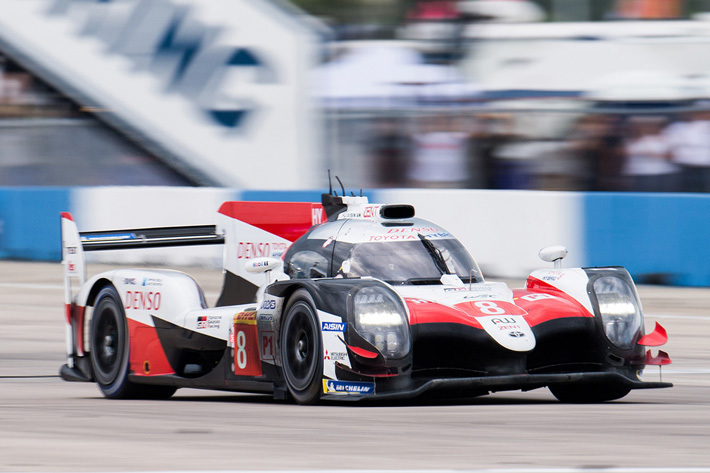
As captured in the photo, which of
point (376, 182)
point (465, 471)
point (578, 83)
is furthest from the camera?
point (376, 182)

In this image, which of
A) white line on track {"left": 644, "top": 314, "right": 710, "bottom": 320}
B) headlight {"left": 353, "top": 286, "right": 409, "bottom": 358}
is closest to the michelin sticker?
headlight {"left": 353, "top": 286, "right": 409, "bottom": 358}

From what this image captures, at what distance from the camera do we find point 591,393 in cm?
730

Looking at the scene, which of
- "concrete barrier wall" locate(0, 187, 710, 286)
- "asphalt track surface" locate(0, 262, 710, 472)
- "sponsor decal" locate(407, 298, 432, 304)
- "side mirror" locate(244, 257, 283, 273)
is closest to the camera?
"asphalt track surface" locate(0, 262, 710, 472)

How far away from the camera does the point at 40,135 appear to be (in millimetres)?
20672

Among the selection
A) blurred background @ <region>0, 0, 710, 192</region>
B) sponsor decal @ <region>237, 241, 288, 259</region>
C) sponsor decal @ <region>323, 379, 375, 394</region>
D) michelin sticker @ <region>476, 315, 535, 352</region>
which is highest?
blurred background @ <region>0, 0, 710, 192</region>

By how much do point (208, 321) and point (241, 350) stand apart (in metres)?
0.43

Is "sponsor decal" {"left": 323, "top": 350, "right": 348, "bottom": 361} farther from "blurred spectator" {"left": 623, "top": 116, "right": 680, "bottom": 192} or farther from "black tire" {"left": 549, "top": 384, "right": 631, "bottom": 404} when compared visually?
"blurred spectator" {"left": 623, "top": 116, "right": 680, "bottom": 192}

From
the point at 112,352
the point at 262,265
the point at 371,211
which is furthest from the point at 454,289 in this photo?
the point at 112,352

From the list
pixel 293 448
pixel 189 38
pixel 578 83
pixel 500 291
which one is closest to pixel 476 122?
pixel 578 83

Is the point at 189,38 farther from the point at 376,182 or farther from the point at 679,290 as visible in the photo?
the point at 679,290

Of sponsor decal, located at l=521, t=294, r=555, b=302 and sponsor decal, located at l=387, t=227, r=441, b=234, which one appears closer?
sponsor decal, located at l=521, t=294, r=555, b=302

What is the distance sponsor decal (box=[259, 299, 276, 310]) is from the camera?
23.5 feet

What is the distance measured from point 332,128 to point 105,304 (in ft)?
34.8

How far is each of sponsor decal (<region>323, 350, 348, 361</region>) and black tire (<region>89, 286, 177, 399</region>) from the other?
2.00m
